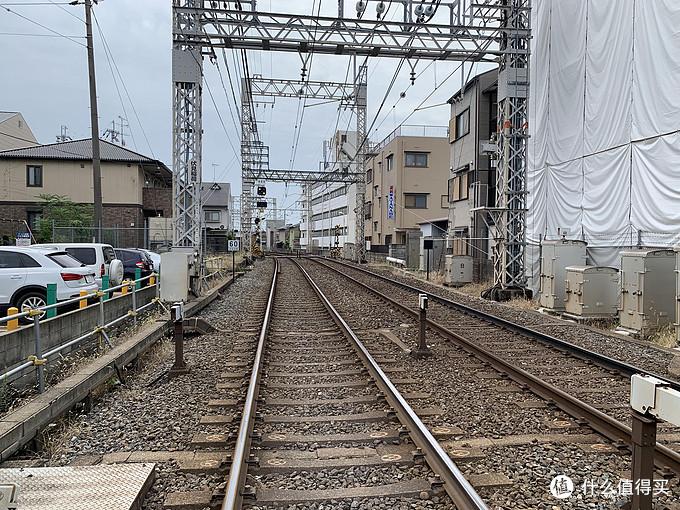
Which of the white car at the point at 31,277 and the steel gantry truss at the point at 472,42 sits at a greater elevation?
the steel gantry truss at the point at 472,42

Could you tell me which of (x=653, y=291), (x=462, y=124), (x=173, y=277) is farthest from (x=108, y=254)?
(x=462, y=124)

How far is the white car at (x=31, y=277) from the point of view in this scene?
11320 mm

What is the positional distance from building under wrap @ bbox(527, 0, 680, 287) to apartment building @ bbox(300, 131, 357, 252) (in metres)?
32.7

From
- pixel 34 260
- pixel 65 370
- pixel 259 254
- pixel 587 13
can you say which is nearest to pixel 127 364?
pixel 65 370

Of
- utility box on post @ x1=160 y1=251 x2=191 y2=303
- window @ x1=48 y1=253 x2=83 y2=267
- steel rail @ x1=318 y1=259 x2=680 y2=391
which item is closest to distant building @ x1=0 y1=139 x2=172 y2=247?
window @ x1=48 y1=253 x2=83 y2=267

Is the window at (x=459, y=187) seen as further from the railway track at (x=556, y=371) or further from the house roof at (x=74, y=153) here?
the house roof at (x=74, y=153)

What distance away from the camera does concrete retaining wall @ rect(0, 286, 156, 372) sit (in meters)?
6.66

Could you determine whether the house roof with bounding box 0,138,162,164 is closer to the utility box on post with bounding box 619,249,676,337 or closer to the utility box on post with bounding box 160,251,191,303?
the utility box on post with bounding box 160,251,191,303

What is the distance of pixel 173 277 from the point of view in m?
11.7

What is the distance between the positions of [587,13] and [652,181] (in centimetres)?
595

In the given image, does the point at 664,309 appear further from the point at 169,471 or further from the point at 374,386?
the point at 169,471

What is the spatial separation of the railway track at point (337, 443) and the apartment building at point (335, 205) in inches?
1680

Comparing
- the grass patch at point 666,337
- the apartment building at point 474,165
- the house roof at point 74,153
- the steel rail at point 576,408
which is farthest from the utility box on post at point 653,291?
the house roof at point 74,153

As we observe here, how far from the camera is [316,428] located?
17.5ft
